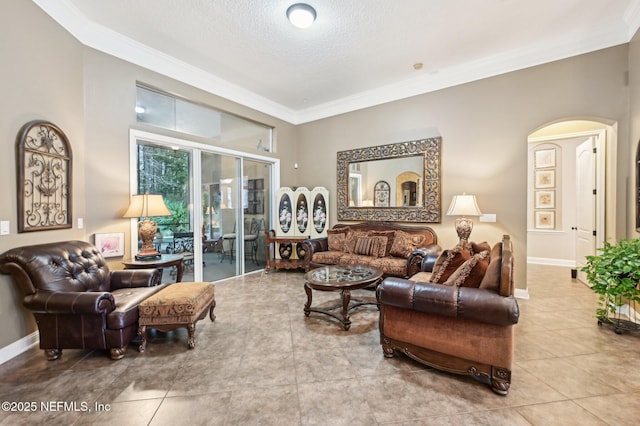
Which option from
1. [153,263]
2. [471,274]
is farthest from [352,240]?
[153,263]

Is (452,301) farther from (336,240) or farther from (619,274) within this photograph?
(336,240)

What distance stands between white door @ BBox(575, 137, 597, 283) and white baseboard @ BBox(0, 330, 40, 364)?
711cm

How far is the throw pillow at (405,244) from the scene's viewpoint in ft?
13.9

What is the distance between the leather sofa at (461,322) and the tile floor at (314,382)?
13cm

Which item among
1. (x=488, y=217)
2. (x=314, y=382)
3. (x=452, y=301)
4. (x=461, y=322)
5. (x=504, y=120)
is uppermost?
(x=504, y=120)

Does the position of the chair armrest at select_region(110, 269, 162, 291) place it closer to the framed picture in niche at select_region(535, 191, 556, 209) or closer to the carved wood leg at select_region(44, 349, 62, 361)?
the carved wood leg at select_region(44, 349, 62, 361)

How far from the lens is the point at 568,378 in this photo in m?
2.03

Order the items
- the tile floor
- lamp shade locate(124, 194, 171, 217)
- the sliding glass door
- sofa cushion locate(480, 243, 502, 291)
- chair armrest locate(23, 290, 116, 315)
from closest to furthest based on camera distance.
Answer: the tile floor
sofa cushion locate(480, 243, 502, 291)
chair armrest locate(23, 290, 116, 315)
lamp shade locate(124, 194, 171, 217)
the sliding glass door

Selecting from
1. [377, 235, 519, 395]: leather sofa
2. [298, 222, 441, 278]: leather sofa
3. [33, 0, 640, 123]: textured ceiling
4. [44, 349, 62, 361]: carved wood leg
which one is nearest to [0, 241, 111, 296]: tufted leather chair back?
[44, 349, 62, 361]: carved wood leg

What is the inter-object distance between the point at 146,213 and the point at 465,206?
422 cm

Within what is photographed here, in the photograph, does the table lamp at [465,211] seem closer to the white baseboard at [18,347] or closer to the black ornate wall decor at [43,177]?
the black ornate wall decor at [43,177]

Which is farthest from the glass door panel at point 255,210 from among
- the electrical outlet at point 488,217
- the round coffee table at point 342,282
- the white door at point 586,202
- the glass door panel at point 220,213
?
the white door at point 586,202

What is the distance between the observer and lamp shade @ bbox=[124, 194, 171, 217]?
334cm

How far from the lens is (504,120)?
396 centimetres
